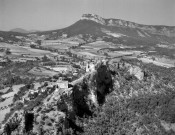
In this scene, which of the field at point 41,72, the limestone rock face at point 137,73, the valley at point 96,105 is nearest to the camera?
the valley at point 96,105

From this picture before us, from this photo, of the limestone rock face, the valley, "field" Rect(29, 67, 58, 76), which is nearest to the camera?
the valley

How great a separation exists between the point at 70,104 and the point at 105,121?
7181 millimetres

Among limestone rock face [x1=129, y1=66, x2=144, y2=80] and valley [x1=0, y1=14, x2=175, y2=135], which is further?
limestone rock face [x1=129, y1=66, x2=144, y2=80]

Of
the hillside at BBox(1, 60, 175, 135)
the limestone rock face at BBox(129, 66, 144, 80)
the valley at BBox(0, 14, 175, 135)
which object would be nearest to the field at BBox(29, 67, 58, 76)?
the valley at BBox(0, 14, 175, 135)

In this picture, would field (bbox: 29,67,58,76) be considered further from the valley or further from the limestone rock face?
the limestone rock face

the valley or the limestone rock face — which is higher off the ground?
the limestone rock face

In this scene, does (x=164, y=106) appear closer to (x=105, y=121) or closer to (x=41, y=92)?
(x=105, y=121)

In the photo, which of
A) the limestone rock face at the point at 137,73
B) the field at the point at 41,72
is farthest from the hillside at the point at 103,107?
the field at the point at 41,72

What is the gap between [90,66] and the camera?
169 ft

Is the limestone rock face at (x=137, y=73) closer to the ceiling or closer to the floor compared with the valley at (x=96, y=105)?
closer to the ceiling

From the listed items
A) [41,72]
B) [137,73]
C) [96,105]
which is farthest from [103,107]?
[41,72]

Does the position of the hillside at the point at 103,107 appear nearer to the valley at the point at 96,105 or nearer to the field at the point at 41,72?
the valley at the point at 96,105

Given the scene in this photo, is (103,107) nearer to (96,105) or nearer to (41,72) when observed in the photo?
(96,105)

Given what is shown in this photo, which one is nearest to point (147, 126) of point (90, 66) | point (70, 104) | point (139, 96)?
point (139, 96)
